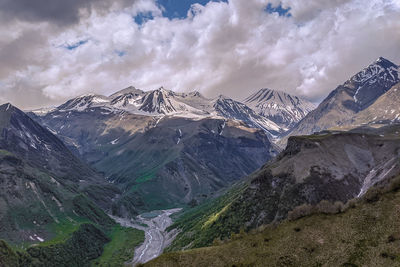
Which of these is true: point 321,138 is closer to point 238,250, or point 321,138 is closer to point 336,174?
point 336,174

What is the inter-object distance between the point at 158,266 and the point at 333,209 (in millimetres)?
33051

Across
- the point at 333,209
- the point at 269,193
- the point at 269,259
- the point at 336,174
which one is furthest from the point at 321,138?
the point at 269,259

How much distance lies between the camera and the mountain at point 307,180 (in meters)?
156

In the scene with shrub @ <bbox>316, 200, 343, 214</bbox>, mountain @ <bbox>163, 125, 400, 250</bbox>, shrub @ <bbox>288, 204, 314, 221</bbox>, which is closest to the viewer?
shrub @ <bbox>316, 200, 343, 214</bbox>

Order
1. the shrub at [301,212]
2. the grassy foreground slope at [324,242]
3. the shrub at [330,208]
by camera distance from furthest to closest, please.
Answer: the shrub at [301,212] < the shrub at [330,208] < the grassy foreground slope at [324,242]

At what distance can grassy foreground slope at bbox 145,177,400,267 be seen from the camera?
157ft

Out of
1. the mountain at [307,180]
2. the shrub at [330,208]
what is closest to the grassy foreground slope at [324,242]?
the shrub at [330,208]

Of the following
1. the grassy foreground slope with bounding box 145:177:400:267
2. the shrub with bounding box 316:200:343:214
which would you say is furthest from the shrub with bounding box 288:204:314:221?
the shrub with bounding box 316:200:343:214

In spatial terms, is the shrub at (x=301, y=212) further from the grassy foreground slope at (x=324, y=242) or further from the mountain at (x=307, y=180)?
the mountain at (x=307, y=180)

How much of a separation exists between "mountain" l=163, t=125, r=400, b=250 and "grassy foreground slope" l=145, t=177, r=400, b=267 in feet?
298

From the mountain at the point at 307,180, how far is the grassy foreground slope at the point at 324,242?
90.9 meters

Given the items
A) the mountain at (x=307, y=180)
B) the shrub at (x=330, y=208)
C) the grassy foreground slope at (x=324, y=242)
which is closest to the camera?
the grassy foreground slope at (x=324, y=242)

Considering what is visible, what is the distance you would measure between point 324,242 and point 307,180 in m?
115

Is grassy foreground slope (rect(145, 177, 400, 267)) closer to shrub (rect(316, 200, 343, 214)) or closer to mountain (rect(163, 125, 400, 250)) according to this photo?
shrub (rect(316, 200, 343, 214))
